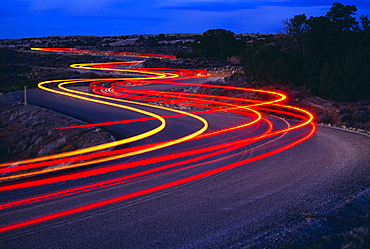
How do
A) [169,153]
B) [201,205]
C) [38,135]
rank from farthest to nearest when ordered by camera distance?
[38,135] → [169,153] → [201,205]

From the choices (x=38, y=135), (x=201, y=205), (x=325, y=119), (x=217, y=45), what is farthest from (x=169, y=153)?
(x=217, y=45)

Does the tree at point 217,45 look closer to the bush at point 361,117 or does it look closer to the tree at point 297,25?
the tree at point 297,25

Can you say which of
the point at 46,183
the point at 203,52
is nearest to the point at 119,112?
the point at 46,183

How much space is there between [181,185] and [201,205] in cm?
166

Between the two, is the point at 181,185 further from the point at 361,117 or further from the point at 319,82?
the point at 319,82

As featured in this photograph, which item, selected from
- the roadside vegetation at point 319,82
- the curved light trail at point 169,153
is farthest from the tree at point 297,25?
the curved light trail at point 169,153

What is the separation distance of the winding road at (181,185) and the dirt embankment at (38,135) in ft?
4.89

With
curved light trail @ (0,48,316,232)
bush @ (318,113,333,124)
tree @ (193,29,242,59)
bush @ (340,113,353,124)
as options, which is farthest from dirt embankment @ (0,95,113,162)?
tree @ (193,29,242,59)

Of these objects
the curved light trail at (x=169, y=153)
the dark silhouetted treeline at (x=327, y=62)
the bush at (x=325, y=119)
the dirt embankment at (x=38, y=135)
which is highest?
the dark silhouetted treeline at (x=327, y=62)

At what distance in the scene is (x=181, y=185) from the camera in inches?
439

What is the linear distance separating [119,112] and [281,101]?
10907 millimetres

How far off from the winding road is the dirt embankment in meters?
1.49

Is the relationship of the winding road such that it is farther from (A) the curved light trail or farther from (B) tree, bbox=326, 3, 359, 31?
(B) tree, bbox=326, 3, 359, 31

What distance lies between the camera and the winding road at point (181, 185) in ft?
26.2
